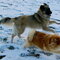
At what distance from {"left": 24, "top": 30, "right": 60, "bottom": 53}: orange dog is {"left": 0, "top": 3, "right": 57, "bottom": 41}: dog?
3.04 feet

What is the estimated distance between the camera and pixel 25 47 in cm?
484

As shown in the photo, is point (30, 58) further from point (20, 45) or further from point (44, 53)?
point (20, 45)

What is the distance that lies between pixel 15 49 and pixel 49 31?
5.45 feet

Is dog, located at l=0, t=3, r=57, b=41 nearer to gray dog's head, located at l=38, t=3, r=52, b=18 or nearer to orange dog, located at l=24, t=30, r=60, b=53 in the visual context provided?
gray dog's head, located at l=38, t=3, r=52, b=18

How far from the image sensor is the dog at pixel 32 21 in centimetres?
562

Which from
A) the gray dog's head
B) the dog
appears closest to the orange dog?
the dog

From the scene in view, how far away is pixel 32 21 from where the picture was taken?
591 cm

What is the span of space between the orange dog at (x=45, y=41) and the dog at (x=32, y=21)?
3.04 ft

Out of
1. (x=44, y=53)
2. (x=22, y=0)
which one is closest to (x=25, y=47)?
(x=44, y=53)

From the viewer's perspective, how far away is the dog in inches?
221

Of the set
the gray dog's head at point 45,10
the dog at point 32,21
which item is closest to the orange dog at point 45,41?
the dog at point 32,21

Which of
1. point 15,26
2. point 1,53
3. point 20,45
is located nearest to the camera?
point 1,53

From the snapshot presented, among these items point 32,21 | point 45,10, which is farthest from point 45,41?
point 45,10

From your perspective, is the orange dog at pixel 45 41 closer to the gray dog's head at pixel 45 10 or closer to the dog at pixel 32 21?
the dog at pixel 32 21
